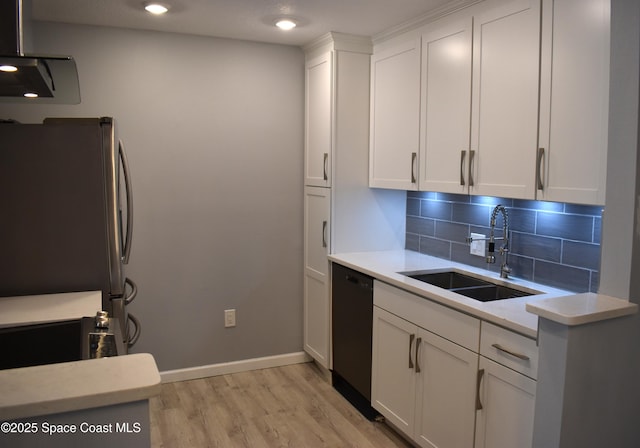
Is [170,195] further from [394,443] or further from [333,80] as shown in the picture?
[394,443]

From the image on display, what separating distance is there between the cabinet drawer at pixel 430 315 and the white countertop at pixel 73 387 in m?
1.36

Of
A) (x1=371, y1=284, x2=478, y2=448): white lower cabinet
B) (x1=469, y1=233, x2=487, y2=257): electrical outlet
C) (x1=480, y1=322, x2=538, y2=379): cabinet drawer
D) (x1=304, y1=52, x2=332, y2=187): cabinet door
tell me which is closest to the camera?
(x1=480, y1=322, x2=538, y2=379): cabinet drawer

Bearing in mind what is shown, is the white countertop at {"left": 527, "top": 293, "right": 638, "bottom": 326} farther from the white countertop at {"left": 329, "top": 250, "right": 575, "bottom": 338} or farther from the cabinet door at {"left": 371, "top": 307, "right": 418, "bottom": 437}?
the cabinet door at {"left": 371, "top": 307, "right": 418, "bottom": 437}

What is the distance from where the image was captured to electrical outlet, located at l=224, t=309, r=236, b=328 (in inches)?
146

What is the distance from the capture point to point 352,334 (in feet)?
10.6

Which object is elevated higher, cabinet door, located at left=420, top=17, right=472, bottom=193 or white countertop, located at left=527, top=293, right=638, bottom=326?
cabinet door, located at left=420, top=17, right=472, bottom=193

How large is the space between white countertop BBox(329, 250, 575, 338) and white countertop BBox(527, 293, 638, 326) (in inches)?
2.6

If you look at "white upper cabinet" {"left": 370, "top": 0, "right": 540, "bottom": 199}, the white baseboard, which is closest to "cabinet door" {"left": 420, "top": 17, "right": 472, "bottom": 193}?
"white upper cabinet" {"left": 370, "top": 0, "right": 540, "bottom": 199}

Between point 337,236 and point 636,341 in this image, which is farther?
point 337,236

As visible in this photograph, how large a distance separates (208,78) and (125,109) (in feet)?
1.86

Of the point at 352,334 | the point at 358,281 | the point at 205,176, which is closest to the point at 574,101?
the point at 358,281

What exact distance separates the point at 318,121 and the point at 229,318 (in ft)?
4.86

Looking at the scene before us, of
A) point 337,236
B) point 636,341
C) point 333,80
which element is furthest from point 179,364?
point 636,341

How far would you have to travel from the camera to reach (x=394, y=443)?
2803 mm
